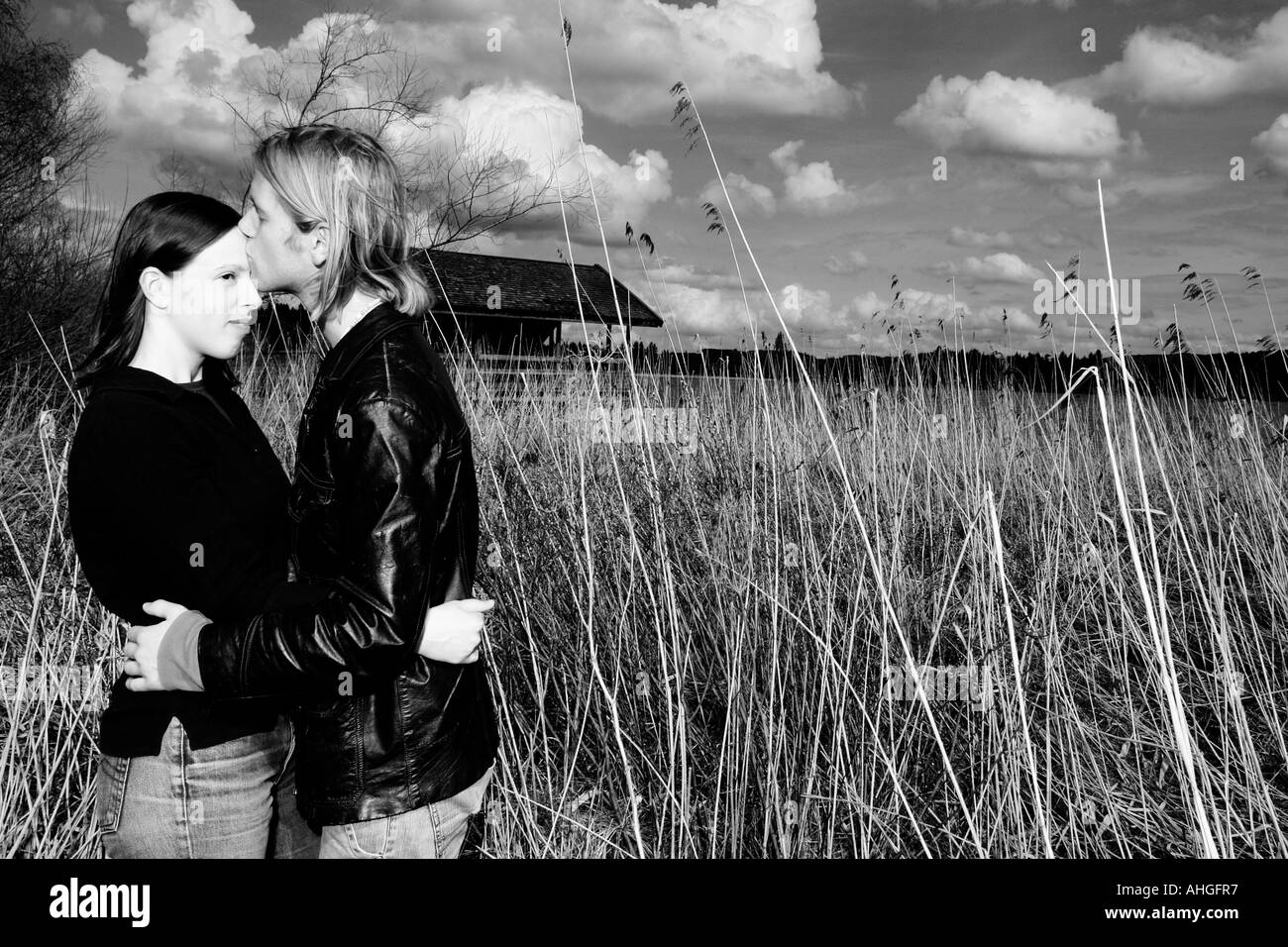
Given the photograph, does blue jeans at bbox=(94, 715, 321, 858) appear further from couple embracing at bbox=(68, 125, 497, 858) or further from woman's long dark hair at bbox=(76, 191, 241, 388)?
woman's long dark hair at bbox=(76, 191, 241, 388)

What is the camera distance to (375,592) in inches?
35.0

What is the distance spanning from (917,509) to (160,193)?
2.79 metres

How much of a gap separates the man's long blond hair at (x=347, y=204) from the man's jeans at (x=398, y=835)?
0.61 metres

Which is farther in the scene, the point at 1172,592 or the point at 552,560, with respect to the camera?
the point at 1172,592

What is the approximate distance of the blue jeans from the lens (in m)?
0.98

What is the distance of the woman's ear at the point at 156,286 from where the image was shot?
1086mm

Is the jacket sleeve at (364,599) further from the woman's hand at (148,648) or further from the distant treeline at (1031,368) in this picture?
the distant treeline at (1031,368)

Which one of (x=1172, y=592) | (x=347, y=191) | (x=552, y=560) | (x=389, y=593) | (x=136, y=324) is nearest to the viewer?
(x=389, y=593)

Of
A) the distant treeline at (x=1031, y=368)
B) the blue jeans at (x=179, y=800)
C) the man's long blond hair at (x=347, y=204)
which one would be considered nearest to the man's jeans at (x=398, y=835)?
the blue jeans at (x=179, y=800)

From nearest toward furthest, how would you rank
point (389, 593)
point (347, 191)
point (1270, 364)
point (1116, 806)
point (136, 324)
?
point (389, 593)
point (347, 191)
point (136, 324)
point (1116, 806)
point (1270, 364)

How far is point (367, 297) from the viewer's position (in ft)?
3.42
